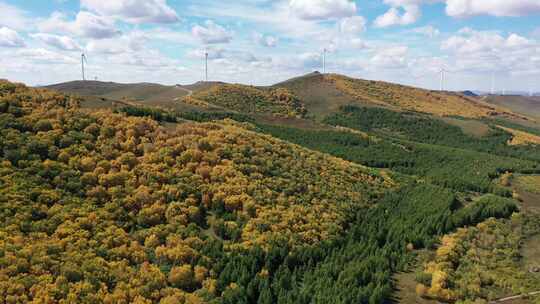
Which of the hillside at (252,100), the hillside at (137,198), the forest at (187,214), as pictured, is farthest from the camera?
the hillside at (252,100)

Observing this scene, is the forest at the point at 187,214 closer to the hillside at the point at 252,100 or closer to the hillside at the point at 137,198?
the hillside at the point at 137,198

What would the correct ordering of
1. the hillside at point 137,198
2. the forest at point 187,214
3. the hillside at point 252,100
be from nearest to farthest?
the hillside at point 137,198, the forest at point 187,214, the hillside at point 252,100

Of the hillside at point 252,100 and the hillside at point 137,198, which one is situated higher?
the hillside at point 252,100

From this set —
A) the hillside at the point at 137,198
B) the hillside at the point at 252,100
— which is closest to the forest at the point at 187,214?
the hillside at the point at 137,198

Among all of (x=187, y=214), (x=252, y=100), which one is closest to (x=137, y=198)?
(x=187, y=214)

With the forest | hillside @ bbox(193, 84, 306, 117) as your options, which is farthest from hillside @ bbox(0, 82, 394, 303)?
hillside @ bbox(193, 84, 306, 117)

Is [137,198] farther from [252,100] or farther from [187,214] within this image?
[252,100]

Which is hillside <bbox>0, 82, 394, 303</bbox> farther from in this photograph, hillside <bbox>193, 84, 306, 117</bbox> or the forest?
hillside <bbox>193, 84, 306, 117</bbox>

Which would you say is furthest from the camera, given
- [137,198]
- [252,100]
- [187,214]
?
[252,100]

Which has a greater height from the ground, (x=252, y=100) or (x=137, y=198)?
(x=252, y=100)

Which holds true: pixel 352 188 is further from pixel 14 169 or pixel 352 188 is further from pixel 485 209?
pixel 14 169
